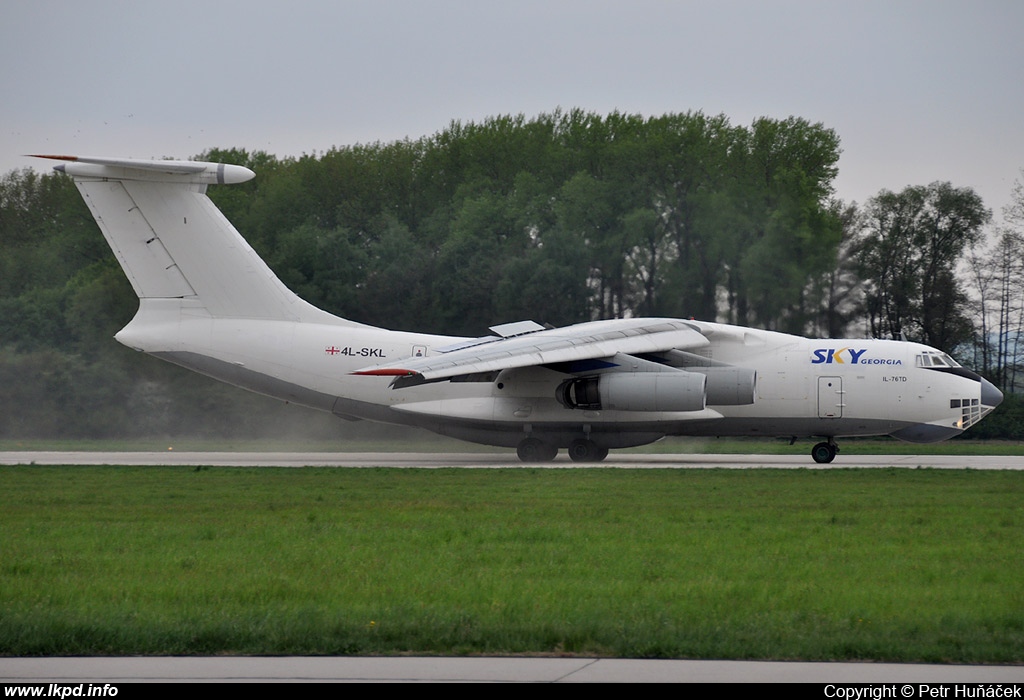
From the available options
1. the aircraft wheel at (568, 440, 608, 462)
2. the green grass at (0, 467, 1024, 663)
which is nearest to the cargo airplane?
the aircraft wheel at (568, 440, 608, 462)

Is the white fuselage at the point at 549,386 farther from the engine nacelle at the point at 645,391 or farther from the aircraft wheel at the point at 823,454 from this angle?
the engine nacelle at the point at 645,391

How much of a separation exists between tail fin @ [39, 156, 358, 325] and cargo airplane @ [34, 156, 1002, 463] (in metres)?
0.03

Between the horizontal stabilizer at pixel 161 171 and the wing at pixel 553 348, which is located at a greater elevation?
the horizontal stabilizer at pixel 161 171

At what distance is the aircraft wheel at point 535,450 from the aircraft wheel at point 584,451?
1.32ft

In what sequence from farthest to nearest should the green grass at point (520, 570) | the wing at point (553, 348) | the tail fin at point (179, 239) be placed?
the tail fin at point (179, 239) < the wing at point (553, 348) < the green grass at point (520, 570)

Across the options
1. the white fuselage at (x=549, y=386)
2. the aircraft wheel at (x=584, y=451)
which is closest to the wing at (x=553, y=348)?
the white fuselage at (x=549, y=386)

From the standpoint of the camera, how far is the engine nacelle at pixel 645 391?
2231 cm

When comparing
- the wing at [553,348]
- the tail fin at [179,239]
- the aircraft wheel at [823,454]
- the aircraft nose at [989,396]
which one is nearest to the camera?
the wing at [553,348]

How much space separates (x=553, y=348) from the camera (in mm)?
22250

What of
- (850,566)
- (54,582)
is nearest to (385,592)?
(54,582)

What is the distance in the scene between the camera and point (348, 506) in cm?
1520

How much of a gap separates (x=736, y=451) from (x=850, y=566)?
18446 millimetres

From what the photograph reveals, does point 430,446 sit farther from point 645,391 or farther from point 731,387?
point 731,387

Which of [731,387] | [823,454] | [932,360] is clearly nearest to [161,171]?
[731,387]
